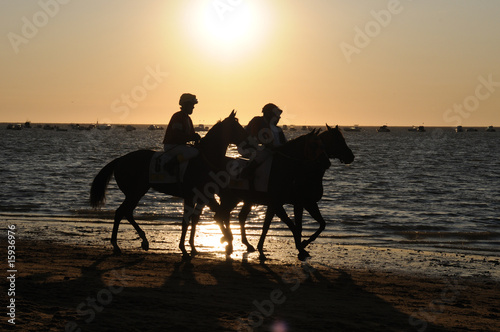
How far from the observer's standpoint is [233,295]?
1015 cm

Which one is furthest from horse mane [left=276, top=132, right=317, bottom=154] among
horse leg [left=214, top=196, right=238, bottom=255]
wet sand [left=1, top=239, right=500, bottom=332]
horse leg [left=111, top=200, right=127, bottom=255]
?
horse leg [left=111, top=200, right=127, bottom=255]

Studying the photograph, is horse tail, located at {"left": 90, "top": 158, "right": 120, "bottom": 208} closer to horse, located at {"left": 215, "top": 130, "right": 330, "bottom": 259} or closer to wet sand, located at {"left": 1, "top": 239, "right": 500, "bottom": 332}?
wet sand, located at {"left": 1, "top": 239, "right": 500, "bottom": 332}

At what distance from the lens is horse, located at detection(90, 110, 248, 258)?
44.5ft

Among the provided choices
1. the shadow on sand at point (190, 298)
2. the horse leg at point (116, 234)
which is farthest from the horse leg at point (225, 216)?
the horse leg at point (116, 234)

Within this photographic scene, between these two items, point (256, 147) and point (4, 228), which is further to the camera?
point (4, 228)

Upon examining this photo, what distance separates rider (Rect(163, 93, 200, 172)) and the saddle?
0.14 ft

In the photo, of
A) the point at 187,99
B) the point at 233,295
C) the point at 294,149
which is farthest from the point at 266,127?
the point at 233,295

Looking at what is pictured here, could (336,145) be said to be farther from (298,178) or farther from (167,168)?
(167,168)

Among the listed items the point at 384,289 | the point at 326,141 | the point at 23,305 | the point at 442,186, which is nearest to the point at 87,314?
the point at 23,305

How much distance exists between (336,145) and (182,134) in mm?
3491

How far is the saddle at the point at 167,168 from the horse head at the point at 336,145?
321 cm

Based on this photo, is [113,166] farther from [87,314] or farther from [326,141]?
[87,314]

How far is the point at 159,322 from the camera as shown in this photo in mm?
8219

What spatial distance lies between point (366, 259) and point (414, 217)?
435 inches
